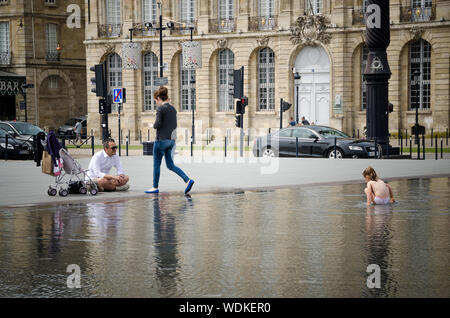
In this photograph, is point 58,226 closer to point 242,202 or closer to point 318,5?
point 242,202

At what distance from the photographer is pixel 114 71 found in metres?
54.4

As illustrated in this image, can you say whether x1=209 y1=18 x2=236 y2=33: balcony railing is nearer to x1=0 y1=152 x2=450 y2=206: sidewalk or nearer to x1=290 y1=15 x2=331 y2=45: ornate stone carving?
x1=290 y1=15 x2=331 y2=45: ornate stone carving

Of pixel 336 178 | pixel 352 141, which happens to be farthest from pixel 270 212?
pixel 352 141

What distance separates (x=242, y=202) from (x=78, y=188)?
3334 millimetres

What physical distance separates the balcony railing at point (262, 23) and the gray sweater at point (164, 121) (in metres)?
32.6

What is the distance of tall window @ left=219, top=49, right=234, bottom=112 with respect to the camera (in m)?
50.0

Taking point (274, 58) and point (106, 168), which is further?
point (274, 58)

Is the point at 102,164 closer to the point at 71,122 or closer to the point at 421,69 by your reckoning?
the point at 421,69

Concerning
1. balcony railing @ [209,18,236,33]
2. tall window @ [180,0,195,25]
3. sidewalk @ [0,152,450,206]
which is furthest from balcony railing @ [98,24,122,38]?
sidewalk @ [0,152,450,206]

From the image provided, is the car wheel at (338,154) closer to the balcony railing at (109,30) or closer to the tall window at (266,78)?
the tall window at (266,78)

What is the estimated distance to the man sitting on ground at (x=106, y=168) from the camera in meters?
16.5

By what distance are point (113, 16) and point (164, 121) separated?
3962 cm

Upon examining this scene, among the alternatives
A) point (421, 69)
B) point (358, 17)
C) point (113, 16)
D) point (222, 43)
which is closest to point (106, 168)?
point (421, 69)

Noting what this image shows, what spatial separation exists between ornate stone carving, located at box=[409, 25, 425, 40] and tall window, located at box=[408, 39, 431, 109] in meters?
0.65
